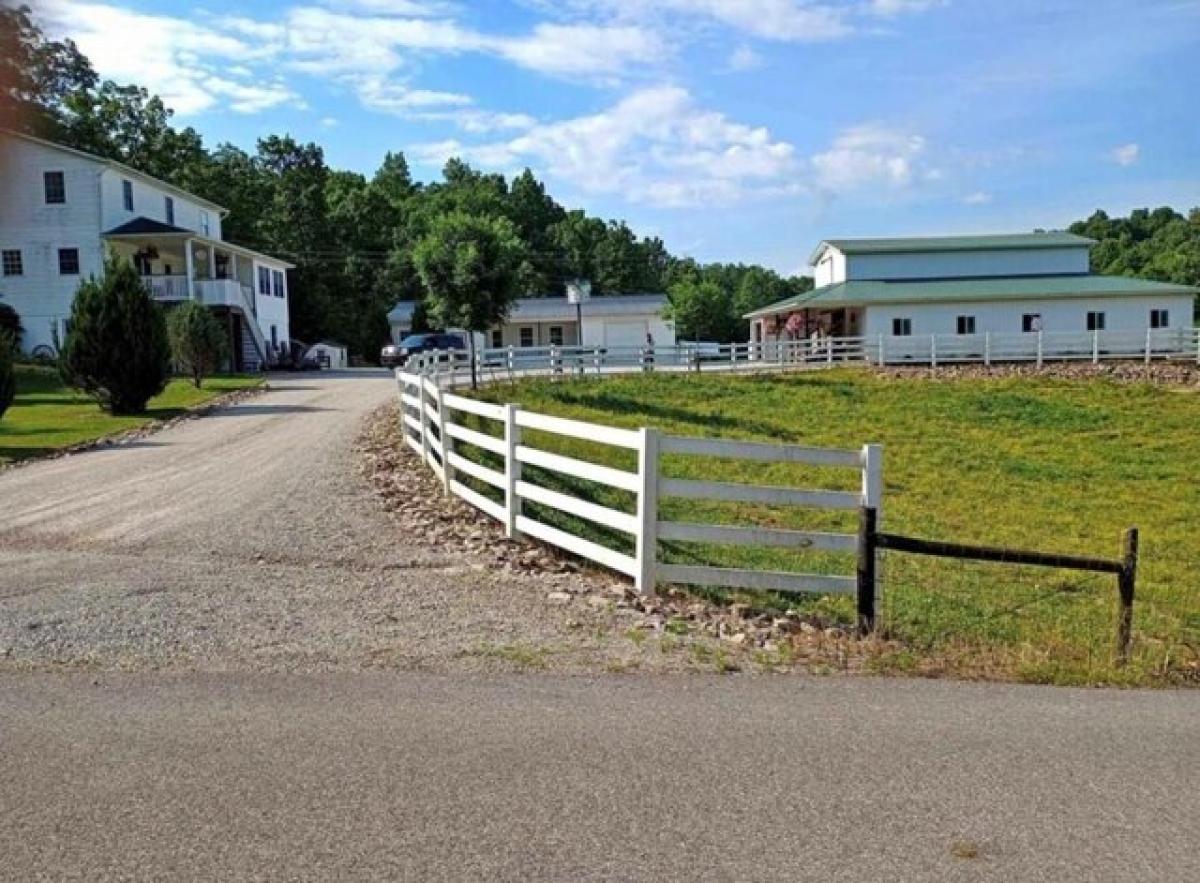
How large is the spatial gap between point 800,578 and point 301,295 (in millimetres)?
62988

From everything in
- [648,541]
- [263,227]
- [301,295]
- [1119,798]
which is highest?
[263,227]

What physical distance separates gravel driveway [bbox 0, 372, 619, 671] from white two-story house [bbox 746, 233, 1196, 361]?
104 feet

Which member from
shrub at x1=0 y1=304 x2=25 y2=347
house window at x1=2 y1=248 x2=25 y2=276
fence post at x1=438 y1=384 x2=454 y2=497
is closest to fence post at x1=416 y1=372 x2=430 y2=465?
fence post at x1=438 y1=384 x2=454 y2=497

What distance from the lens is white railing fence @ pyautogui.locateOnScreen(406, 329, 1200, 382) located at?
37406mm

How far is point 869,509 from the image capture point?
7059 mm

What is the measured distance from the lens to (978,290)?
46.4 metres

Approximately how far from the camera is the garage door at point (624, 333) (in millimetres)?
63469

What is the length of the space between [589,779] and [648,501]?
11.0 feet

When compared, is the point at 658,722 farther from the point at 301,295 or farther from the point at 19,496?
the point at 301,295

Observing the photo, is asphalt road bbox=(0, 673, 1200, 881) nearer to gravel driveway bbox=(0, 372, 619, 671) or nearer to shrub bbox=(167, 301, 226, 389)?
gravel driveway bbox=(0, 372, 619, 671)

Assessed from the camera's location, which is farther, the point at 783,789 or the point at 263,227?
the point at 263,227

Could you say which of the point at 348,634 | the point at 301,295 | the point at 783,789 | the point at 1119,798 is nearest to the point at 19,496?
the point at 348,634

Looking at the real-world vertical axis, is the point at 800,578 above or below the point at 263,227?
below

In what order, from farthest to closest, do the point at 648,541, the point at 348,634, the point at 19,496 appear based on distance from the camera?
the point at 19,496
the point at 648,541
the point at 348,634
